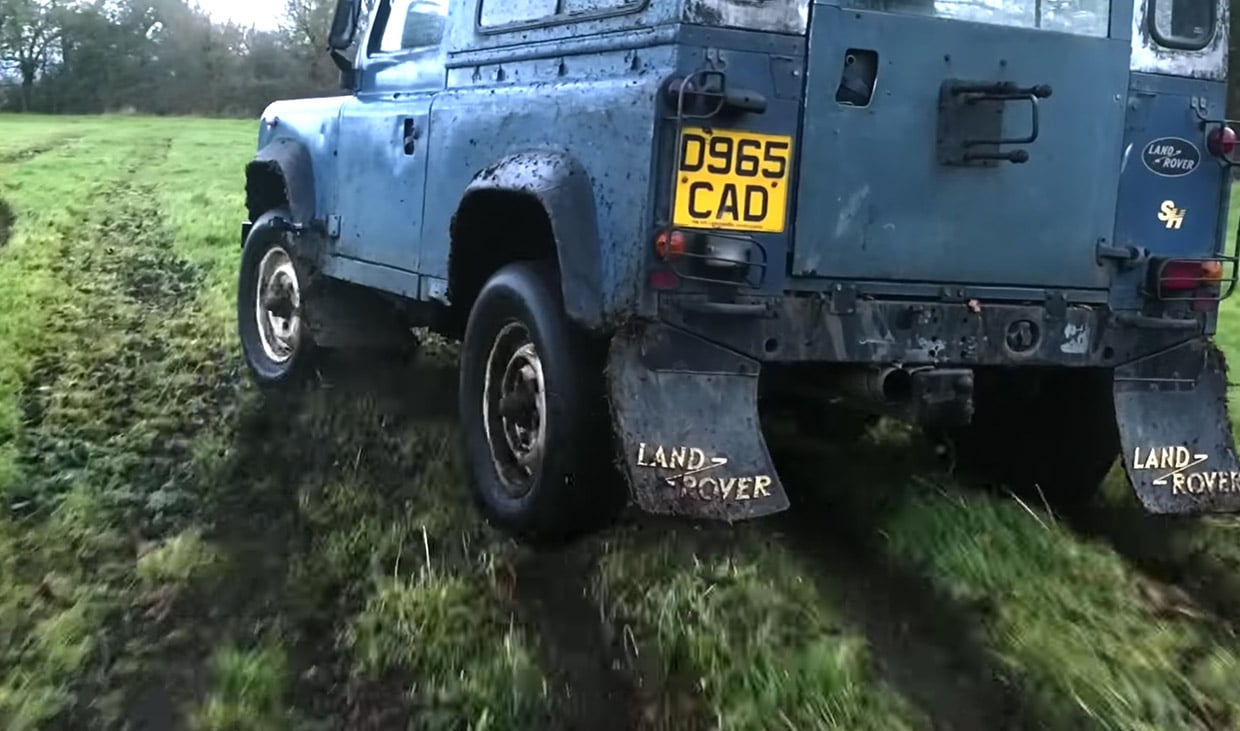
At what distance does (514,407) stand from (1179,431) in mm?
2219

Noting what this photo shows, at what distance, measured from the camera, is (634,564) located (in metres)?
4.42

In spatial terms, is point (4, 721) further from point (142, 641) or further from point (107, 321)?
point (107, 321)

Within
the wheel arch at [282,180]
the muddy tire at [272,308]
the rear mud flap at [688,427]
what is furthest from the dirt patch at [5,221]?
the rear mud flap at [688,427]

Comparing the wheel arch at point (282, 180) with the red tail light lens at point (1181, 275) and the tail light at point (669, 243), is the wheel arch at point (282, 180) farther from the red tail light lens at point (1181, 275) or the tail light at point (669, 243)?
the red tail light lens at point (1181, 275)

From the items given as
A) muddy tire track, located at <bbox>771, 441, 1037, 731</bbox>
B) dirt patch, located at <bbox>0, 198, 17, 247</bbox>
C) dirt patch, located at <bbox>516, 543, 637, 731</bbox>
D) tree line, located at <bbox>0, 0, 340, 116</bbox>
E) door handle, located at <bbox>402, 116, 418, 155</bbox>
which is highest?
tree line, located at <bbox>0, 0, 340, 116</bbox>

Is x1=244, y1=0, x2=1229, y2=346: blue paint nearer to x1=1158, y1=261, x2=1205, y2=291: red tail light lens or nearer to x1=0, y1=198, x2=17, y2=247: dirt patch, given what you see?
x1=1158, y1=261, x2=1205, y2=291: red tail light lens

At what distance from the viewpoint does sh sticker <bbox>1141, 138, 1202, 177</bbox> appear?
4.79 meters

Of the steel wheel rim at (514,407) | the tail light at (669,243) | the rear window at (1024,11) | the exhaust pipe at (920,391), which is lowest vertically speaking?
the steel wheel rim at (514,407)

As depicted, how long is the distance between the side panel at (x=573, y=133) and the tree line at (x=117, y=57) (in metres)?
35.6

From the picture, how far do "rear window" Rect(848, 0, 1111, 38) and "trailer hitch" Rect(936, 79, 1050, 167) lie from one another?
21 cm

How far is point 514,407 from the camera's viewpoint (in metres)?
4.96

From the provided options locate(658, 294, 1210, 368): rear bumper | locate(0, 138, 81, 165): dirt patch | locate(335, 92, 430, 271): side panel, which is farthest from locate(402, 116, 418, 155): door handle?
locate(0, 138, 81, 165): dirt patch

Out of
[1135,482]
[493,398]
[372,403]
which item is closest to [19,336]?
[372,403]

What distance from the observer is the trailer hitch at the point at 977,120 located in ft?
14.6
